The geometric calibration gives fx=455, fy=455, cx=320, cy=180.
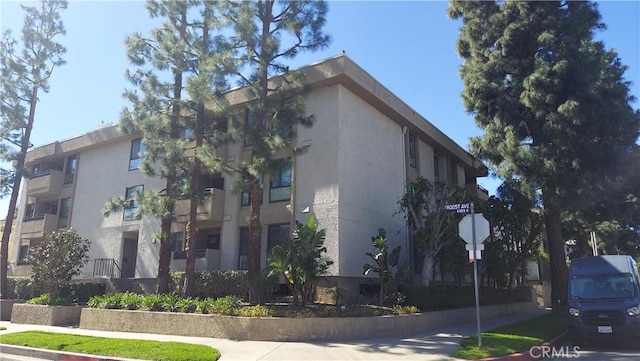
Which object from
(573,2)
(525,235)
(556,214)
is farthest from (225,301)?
(573,2)

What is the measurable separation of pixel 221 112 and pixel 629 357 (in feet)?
46.3

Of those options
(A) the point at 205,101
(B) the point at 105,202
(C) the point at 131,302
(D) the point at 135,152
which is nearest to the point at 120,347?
(C) the point at 131,302

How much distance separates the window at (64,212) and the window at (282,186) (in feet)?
51.1

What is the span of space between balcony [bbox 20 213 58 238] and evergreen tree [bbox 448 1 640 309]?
25129 mm

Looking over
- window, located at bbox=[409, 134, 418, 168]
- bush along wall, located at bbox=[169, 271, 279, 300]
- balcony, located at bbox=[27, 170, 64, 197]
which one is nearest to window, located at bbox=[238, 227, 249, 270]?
bush along wall, located at bbox=[169, 271, 279, 300]

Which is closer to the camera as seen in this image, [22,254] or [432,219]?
[432,219]

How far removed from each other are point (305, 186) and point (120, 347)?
937cm

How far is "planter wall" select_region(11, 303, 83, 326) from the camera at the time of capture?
58.6 ft

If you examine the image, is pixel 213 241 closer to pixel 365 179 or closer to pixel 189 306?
pixel 189 306

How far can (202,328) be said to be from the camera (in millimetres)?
13453

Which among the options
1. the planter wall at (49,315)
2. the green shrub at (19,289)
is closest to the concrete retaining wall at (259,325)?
the planter wall at (49,315)

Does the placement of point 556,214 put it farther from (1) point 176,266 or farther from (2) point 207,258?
(1) point 176,266

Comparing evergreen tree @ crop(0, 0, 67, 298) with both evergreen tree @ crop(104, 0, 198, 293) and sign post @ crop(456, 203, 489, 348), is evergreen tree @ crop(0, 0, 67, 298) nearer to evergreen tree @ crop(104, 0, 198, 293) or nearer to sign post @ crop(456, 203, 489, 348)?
evergreen tree @ crop(104, 0, 198, 293)

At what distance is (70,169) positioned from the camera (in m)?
29.3
